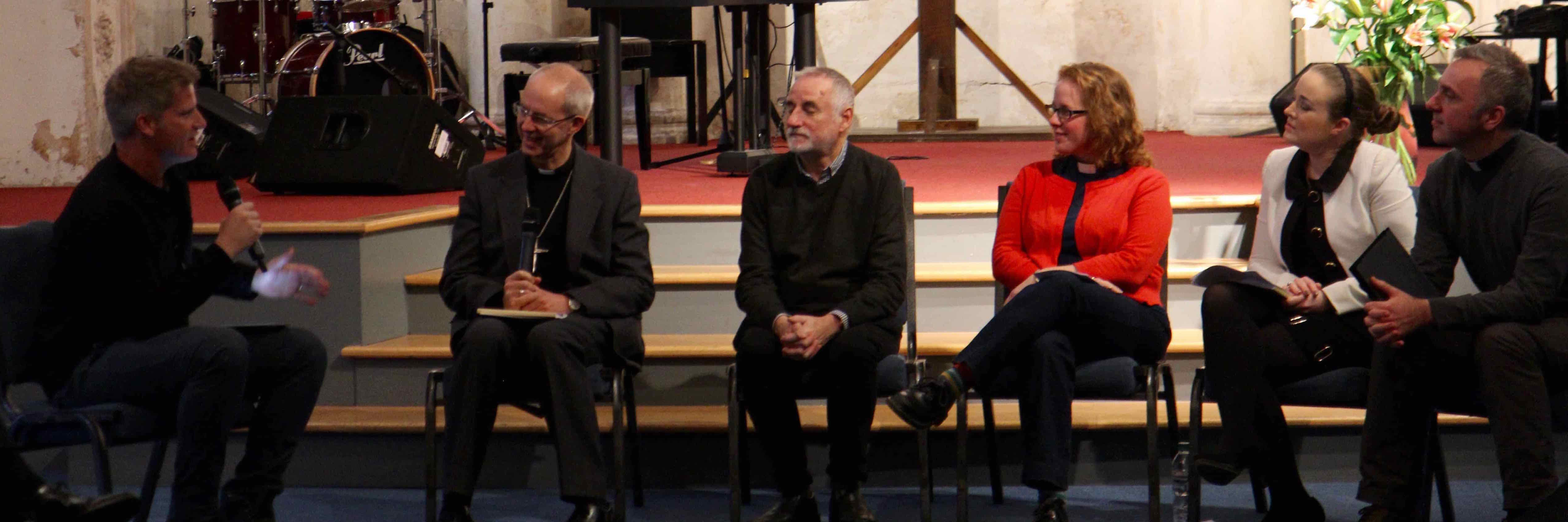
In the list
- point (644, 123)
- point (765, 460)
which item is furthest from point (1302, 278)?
point (644, 123)

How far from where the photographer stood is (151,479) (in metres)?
3.13

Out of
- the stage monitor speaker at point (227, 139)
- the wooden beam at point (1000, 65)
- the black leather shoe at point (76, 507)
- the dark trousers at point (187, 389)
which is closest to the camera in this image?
the black leather shoe at point (76, 507)

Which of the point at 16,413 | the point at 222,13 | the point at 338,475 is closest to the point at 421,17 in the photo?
the point at 222,13

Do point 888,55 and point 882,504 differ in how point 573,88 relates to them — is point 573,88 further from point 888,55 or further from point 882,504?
point 888,55

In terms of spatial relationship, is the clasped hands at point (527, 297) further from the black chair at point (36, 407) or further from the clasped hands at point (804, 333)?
the black chair at point (36, 407)

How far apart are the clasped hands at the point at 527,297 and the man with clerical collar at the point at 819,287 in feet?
1.41

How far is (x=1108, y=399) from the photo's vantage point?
318 cm

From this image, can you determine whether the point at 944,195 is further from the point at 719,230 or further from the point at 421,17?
the point at 421,17

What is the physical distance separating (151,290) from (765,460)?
155 cm

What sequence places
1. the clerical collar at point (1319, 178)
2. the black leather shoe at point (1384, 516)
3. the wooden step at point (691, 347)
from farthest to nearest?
1. the wooden step at point (691, 347)
2. the clerical collar at point (1319, 178)
3. the black leather shoe at point (1384, 516)

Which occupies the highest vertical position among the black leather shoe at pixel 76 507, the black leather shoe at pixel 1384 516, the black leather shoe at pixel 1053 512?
the black leather shoe at pixel 76 507

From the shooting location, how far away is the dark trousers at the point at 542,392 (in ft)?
10.3

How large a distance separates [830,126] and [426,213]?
1387 mm

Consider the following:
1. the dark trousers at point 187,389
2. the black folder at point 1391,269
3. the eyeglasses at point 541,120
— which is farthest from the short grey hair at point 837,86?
the dark trousers at point 187,389
